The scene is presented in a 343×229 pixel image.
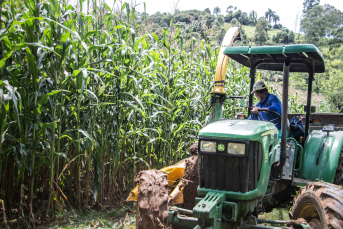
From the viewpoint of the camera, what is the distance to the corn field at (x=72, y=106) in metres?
3.18

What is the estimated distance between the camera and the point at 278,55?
3.95m

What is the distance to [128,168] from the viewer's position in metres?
4.67

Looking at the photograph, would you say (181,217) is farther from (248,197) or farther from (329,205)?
(329,205)

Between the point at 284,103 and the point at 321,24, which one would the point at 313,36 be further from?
the point at 284,103

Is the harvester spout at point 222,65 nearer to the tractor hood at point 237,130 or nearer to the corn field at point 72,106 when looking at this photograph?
the corn field at point 72,106

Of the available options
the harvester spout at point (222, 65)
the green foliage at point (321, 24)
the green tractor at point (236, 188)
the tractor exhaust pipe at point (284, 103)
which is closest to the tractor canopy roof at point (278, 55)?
the green tractor at point (236, 188)

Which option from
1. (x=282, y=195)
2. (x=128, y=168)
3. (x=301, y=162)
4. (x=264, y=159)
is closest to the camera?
(x=264, y=159)

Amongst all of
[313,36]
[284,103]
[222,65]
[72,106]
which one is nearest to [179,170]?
[72,106]

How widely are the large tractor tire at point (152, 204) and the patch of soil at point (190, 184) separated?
77 cm

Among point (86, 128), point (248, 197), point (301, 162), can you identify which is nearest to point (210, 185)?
point (248, 197)

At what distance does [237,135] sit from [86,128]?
2114 millimetres

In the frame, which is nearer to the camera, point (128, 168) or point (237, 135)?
point (237, 135)

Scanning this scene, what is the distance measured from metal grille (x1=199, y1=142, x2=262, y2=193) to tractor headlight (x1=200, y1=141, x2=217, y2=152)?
0.07 m

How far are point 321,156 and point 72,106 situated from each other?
302cm
